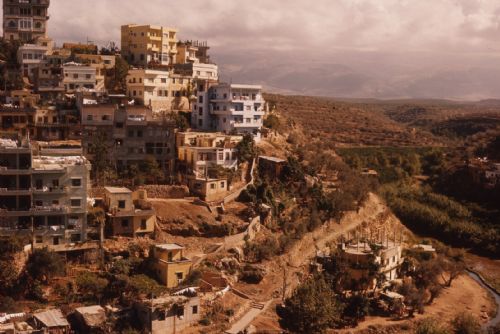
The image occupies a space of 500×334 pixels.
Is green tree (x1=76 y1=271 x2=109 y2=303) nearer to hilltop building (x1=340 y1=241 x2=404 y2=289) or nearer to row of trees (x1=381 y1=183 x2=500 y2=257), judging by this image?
hilltop building (x1=340 y1=241 x2=404 y2=289)

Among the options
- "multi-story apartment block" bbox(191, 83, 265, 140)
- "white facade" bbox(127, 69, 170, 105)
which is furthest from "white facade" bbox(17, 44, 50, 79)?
"multi-story apartment block" bbox(191, 83, 265, 140)

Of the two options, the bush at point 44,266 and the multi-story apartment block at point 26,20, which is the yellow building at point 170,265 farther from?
the multi-story apartment block at point 26,20

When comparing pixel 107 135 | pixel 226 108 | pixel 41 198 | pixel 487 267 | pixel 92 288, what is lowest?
pixel 487 267

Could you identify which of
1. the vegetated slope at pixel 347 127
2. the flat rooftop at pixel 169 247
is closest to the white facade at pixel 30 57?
the flat rooftop at pixel 169 247

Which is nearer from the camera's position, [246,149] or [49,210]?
[49,210]

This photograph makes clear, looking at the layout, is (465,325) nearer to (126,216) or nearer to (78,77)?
(126,216)

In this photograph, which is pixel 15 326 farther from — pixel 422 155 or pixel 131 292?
pixel 422 155

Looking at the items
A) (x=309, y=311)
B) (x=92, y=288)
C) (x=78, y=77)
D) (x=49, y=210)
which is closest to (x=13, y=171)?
(x=49, y=210)

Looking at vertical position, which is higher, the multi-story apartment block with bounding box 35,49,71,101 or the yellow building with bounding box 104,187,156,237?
the multi-story apartment block with bounding box 35,49,71,101
